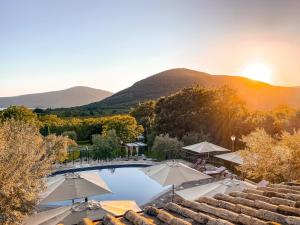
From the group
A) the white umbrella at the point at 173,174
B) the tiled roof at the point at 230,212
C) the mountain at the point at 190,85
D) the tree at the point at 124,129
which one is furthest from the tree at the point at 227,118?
the mountain at the point at 190,85

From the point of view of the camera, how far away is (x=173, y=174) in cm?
1421

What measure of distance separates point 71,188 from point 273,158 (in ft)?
30.4

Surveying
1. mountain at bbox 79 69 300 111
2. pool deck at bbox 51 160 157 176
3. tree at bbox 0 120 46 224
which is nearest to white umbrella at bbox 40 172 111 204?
tree at bbox 0 120 46 224

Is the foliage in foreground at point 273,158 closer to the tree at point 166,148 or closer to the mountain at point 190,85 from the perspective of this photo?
the tree at point 166,148

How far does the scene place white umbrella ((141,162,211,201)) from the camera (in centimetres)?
1391

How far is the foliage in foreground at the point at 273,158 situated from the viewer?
529 inches

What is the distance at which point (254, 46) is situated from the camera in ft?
81.0

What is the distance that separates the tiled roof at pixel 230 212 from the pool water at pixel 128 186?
1244cm

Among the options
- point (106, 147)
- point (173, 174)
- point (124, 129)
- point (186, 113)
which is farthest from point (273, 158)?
point (124, 129)

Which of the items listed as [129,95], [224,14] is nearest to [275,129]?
[224,14]

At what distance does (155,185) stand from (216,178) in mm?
4051

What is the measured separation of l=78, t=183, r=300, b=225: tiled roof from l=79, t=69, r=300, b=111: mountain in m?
60.7

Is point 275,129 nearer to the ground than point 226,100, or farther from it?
nearer to the ground

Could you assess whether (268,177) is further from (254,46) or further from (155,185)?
(254,46)
